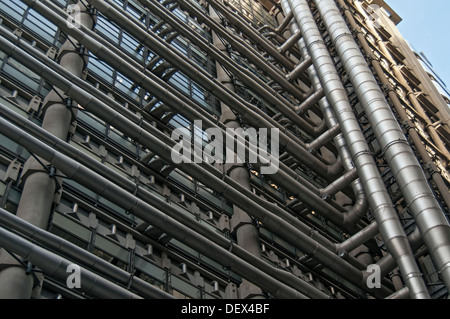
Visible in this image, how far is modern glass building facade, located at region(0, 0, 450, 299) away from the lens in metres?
18.1

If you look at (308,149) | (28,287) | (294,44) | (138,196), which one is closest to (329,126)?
(308,149)

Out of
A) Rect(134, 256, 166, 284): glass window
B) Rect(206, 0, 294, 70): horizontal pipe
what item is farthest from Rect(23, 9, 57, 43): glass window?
Rect(206, 0, 294, 70): horizontal pipe

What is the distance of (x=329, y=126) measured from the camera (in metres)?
36.9

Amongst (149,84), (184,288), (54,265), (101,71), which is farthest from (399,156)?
(54,265)

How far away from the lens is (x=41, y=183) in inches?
714

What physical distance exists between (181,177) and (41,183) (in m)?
8.50

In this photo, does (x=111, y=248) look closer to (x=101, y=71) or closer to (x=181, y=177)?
(x=181, y=177)

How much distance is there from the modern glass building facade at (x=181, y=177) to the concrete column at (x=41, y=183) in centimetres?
6

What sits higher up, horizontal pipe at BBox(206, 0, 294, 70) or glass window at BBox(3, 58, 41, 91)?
horizontal pipe at BBox(206, 0, 294, 70)

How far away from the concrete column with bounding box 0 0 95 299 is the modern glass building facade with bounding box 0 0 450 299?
0.06m

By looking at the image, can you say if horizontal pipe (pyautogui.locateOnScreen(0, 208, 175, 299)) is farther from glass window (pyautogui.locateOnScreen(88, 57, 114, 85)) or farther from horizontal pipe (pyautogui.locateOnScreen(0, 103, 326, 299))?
glass window (pyautogui.locateOnScreen(88, 57, 114, 85))

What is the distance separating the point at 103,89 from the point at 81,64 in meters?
1.70

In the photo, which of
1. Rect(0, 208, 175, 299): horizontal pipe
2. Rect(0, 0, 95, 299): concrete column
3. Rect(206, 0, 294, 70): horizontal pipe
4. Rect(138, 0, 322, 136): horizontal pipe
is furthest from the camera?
Rect(206, 0, 294, 70): horizontal pipe
